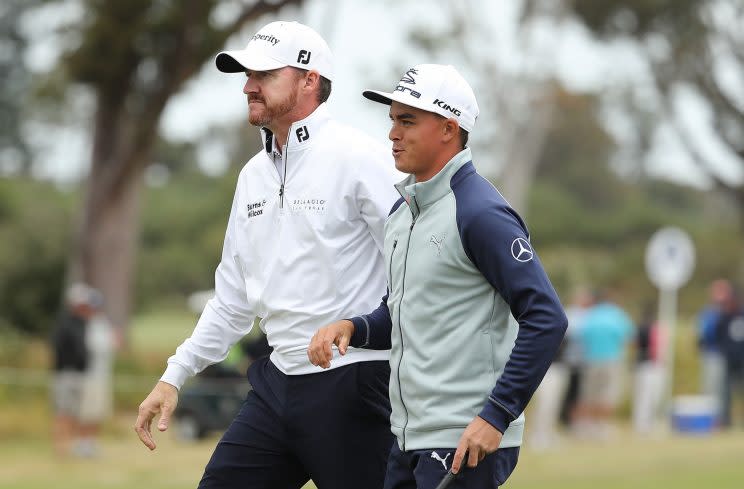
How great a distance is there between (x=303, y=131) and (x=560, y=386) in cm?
1521

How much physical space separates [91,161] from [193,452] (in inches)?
337

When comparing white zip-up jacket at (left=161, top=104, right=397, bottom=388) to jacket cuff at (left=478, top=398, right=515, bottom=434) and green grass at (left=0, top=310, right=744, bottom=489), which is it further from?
green grass at (left=0, top=310, right=744, bottom=489)

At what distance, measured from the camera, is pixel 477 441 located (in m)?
4.90

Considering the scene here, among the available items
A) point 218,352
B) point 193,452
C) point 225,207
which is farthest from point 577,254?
point 218,352

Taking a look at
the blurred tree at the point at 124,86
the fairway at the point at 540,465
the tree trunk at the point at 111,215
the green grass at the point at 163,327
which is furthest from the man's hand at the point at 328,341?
the green grass at the point at 163,327

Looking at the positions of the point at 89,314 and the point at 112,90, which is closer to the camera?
the point at 89,314

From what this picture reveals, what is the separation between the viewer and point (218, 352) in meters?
6.27

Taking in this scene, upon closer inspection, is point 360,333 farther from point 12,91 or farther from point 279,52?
point 12,91

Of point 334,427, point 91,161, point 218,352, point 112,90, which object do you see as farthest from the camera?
point 91,161

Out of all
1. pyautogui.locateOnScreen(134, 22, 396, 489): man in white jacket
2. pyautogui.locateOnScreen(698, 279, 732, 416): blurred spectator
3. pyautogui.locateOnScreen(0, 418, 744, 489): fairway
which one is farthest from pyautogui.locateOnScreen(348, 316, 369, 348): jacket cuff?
pyautogui.locateOnScreen(698, 279, 732, 416): blurred spectator

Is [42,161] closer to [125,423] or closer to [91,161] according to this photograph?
[91,161]

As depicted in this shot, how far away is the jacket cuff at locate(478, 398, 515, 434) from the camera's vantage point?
4.90m

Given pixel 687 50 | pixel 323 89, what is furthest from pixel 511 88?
pixel 323 89

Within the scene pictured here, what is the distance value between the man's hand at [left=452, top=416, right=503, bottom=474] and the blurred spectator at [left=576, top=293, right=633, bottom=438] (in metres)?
16.9
